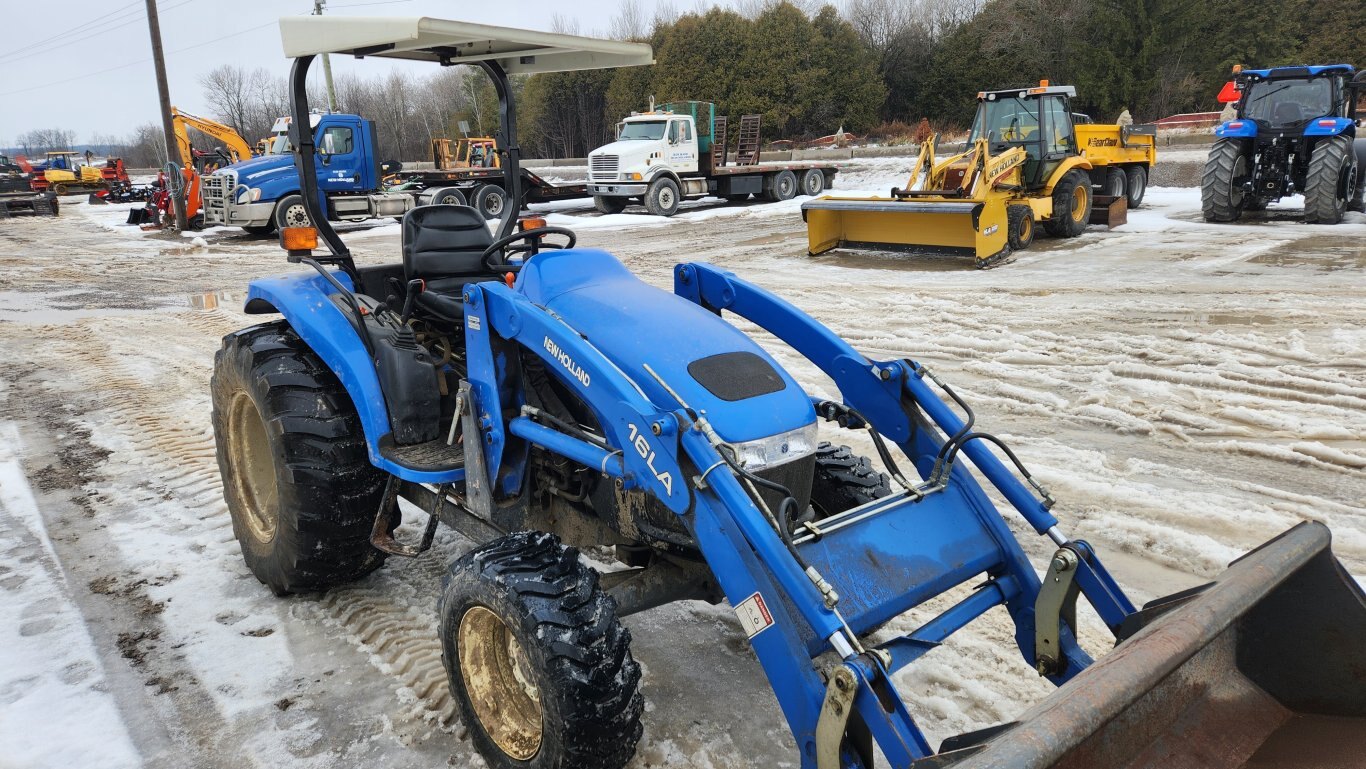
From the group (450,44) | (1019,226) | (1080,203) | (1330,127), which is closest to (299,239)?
(450,44)

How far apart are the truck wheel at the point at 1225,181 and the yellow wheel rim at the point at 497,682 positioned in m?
13.1

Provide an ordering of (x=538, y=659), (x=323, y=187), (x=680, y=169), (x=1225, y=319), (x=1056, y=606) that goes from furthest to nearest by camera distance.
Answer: (x=680, y=169) → (x=323, y=187) → (x=1225, y=319) → (x=1056, y=606) → (x=538, y=659)

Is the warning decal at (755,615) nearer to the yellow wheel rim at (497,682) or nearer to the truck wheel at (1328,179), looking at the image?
the yellow wheel rim at (497,682)

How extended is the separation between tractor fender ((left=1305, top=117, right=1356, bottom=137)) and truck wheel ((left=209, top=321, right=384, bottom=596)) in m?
13.7

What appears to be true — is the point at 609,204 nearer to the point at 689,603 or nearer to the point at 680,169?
the point at 680,169

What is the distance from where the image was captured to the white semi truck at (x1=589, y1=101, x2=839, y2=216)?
18734 millimetres

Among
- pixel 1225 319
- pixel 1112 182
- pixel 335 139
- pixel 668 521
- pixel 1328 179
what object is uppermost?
pixel 335 139

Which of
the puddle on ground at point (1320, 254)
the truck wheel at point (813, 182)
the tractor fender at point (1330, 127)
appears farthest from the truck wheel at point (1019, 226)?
the truck wheel at point (813, 182)

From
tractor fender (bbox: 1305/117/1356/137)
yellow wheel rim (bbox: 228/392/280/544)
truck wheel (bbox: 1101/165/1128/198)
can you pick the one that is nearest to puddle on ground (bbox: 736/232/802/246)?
truck wheel (bbox: 1101/165/1128/198)

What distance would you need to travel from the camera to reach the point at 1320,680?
7.04ft

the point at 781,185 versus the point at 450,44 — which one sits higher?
the point at 450,44

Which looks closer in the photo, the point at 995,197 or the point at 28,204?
the point at 995,197

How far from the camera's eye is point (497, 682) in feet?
8.27

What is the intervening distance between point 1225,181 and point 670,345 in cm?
1263
